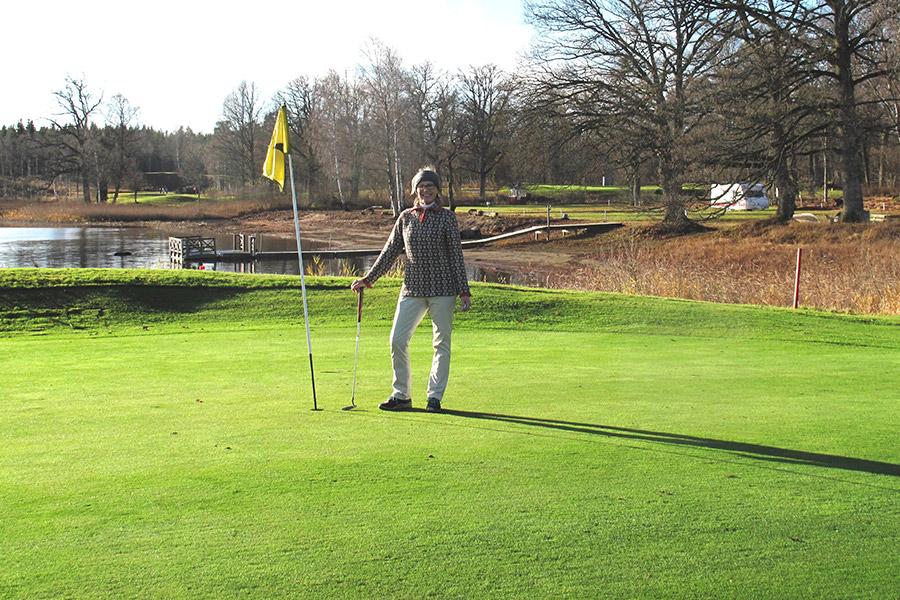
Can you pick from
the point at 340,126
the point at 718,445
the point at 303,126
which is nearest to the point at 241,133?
the point at 303,126

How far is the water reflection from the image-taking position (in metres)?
36.6

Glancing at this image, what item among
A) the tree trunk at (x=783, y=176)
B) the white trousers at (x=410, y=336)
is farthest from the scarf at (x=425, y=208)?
the tree trunk at (x=783, y=176)

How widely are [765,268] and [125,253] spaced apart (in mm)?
31342

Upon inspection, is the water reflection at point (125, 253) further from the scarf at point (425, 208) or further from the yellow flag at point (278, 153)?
the scarf at point (425, 208)

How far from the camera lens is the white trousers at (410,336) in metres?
6.69

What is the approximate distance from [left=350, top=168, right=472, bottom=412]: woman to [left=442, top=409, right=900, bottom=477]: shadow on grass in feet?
1.43

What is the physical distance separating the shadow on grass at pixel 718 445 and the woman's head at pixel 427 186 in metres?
1.72

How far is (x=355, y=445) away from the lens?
530 centimetres

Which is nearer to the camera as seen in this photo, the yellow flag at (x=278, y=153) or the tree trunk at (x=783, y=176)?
the yellow flag at (x=278, y=153)

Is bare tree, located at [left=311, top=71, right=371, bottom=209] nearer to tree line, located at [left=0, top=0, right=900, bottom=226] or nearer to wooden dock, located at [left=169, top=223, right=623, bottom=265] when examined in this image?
tree line, located at [left=0, top=0, right=900, bottom=226]

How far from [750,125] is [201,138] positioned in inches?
5873

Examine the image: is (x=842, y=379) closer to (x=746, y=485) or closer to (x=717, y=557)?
(x=746, y=485)

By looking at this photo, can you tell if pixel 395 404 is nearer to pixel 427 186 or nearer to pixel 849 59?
pixel 427 186

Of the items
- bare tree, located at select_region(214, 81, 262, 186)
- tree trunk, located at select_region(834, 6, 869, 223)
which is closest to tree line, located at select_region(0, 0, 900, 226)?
tree trunk, located at select_region(834, 6, 869, 223)
